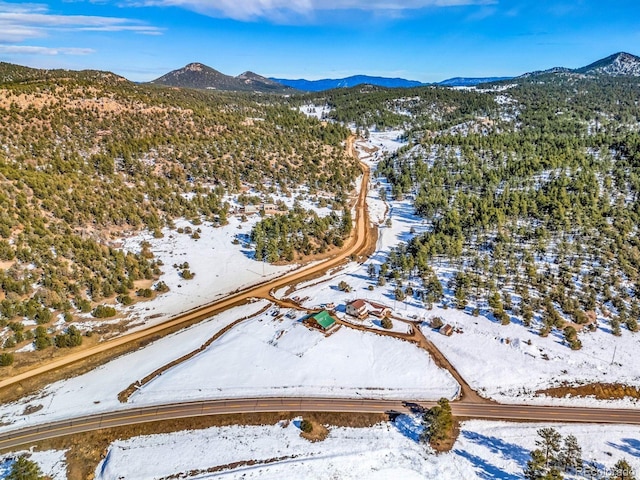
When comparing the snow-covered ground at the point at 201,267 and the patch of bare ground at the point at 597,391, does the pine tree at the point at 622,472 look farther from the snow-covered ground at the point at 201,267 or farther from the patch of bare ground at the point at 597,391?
the snow-covered ground at the point at 201,267

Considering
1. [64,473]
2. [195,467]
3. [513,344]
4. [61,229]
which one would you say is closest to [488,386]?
[513,344]

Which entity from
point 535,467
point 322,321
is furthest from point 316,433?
point 535,467

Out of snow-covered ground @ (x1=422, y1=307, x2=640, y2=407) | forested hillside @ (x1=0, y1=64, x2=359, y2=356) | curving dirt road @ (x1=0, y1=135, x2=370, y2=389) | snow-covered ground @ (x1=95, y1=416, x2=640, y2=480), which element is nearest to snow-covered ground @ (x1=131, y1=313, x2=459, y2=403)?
snow-covered ground @ (x1=422, y1=307, x2=640, y2=407)

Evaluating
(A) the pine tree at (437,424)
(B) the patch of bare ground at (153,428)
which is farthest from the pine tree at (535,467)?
(B) the patch of bare ground at (153,428)

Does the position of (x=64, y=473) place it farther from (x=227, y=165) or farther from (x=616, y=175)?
(x=616, y=175)

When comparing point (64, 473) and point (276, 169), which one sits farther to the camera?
point (276, 169)

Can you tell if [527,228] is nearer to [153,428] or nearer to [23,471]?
[153,428]
